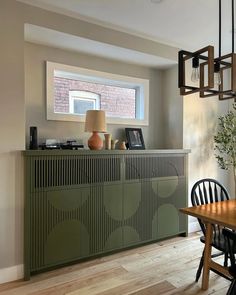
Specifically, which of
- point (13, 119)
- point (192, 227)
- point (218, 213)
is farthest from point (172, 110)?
point (13, 119)

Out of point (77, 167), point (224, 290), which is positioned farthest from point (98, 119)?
point (224, 290)

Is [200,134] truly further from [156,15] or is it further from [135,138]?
[156,15]

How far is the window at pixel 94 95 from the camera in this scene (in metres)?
3.12

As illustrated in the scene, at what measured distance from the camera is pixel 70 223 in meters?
2.67

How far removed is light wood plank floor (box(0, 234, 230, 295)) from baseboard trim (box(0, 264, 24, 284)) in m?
0.05

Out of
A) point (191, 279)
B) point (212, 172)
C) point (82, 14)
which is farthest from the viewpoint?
point (212, 172)

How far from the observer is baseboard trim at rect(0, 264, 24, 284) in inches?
94.2

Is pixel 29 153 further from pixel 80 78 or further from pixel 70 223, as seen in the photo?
pixel 80 78

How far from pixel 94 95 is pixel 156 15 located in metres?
1.31

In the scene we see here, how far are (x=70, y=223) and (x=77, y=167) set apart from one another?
60cm

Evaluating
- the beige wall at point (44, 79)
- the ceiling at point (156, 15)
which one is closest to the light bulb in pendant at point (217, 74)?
the ceiling at point (156, 15)

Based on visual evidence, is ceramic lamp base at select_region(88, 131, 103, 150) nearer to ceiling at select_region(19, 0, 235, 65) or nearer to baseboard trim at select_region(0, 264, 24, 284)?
ceiling at select_region(19, 0, 235, 65)

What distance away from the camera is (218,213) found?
210 cm

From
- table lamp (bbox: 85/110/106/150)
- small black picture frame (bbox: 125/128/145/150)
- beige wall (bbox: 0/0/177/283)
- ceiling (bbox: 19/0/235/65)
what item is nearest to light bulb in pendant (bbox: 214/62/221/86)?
ceiling (bbox: 19/0/235/65)
